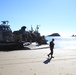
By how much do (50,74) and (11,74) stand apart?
1892 mm

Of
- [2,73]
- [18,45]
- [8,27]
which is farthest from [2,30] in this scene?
[2,73]

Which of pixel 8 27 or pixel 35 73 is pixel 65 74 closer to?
pixel 35 73

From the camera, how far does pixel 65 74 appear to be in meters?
9.85

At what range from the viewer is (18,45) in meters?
28.9

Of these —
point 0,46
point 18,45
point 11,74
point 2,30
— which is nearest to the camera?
point 11,74

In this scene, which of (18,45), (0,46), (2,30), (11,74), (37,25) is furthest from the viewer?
(37,25)

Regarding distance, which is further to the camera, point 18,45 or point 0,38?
point 0,38

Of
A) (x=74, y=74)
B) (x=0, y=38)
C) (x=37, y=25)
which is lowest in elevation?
(x=74, y=74)

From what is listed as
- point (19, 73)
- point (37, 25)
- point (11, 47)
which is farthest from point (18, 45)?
point (37, 25)

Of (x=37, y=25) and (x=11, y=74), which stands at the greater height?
(x=37, y=25)

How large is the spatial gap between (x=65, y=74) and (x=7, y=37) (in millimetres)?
25535

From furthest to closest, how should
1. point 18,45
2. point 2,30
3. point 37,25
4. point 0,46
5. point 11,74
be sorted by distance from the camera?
1. point 37,25
2. point 2,30
3. point 18,45
4. point 0,46
5. point 11,74

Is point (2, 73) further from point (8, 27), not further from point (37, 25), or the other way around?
point (37, 25)

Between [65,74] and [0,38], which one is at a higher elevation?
[0,38]
